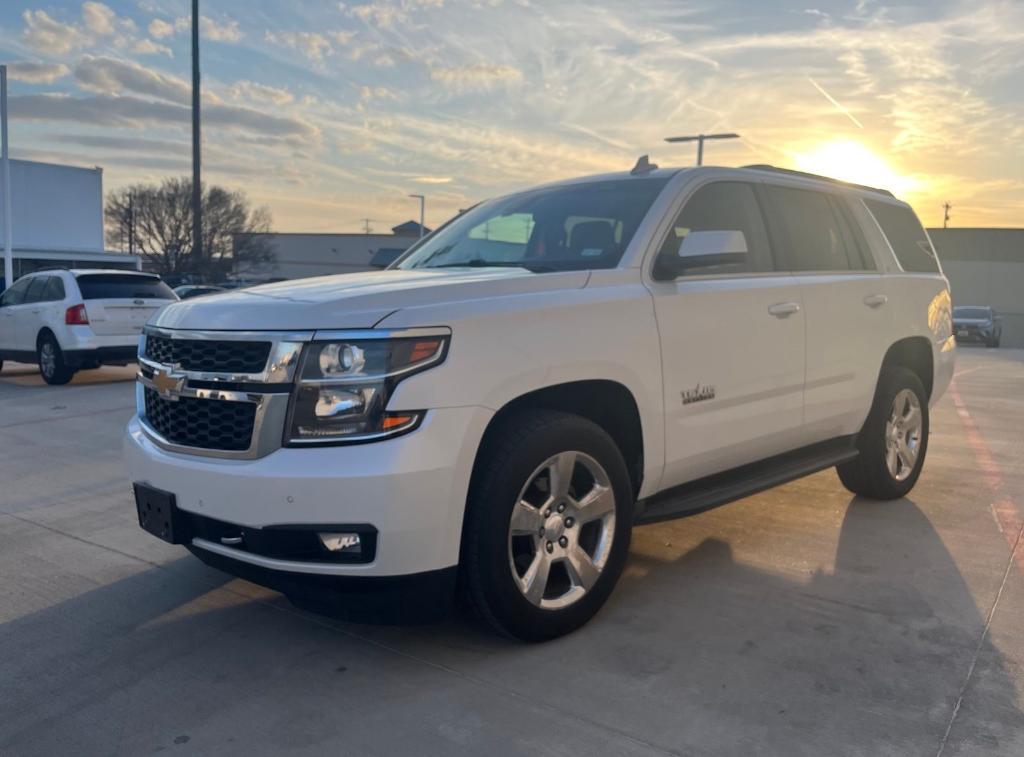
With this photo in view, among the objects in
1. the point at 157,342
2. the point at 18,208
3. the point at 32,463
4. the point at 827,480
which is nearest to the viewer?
the point at 157,342

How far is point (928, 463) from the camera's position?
688 cm

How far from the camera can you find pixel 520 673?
3234 mm

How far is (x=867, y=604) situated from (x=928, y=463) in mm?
3445

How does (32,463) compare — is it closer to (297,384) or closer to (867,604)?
Result: (297,384)

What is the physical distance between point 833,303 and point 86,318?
33.5 feet

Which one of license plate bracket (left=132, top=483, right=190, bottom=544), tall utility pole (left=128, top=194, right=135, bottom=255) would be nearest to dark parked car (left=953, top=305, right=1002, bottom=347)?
license plate bracket (left=132, top=483, right=190, bottom=544)

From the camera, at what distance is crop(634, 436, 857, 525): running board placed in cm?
393

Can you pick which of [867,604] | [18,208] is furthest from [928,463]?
[18,208]

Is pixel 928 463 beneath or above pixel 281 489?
beneath

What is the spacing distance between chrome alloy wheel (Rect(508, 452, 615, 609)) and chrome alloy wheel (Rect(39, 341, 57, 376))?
10720 mm

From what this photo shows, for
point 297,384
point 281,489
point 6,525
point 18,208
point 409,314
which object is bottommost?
point 6,525

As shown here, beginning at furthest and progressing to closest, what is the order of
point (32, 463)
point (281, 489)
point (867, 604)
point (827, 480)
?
point (32, 463), point (827, 480), point (867, 604), point (281, 489)

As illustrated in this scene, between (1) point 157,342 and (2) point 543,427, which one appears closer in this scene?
(2) point 543,427

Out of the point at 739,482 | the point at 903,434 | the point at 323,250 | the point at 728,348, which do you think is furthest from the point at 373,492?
the point at 323,250
